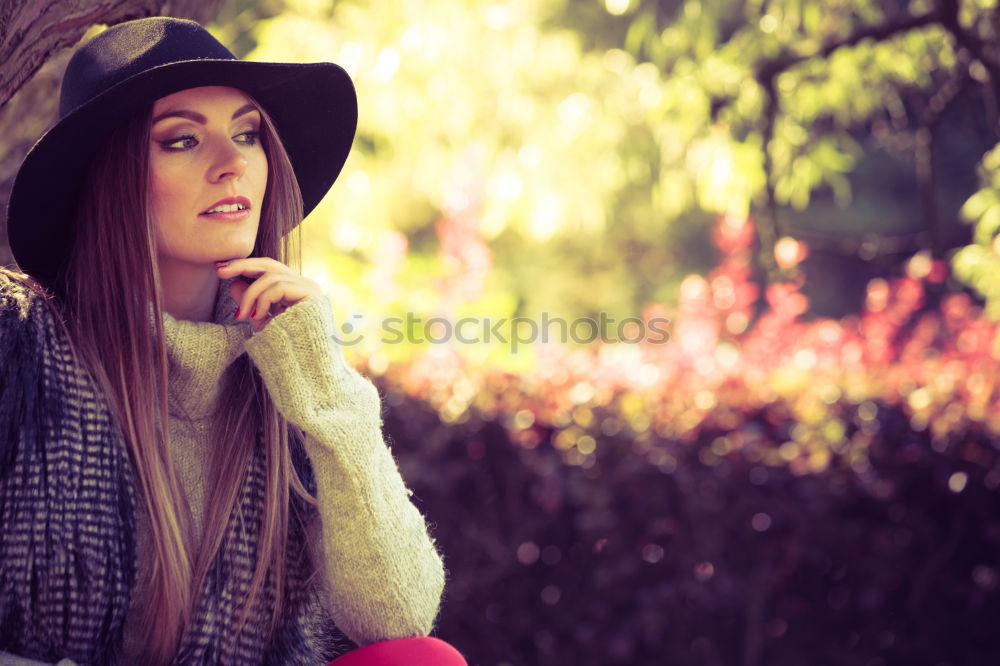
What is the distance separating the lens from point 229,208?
1756mm

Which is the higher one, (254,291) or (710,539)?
(254,291)

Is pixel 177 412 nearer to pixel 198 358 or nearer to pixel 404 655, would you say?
pixel 198 358

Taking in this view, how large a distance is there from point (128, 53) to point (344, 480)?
32.2 inches

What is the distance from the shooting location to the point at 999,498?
3.48 metres

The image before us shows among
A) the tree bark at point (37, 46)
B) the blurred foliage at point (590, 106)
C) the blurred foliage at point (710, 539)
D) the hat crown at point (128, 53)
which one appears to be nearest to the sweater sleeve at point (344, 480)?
the hat crown at point (128, 53)

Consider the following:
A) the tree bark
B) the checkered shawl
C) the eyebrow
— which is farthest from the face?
the tree bark

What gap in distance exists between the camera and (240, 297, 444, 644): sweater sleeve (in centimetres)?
172

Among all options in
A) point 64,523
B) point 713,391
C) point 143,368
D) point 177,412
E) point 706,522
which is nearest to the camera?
point 64,523

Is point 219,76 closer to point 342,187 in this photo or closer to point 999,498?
point 999,498

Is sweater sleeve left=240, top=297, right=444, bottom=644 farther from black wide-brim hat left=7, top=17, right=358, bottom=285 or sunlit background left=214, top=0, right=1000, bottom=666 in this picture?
sunlit background left=214, top=0, right=1000, bottom=666

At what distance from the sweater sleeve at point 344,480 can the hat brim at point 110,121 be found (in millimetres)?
404

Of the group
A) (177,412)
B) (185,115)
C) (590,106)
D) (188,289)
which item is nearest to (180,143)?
(185,115)

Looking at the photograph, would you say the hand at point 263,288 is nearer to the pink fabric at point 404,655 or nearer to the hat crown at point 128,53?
the hat crown at point 128,53

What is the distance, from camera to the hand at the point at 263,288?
1.75m
